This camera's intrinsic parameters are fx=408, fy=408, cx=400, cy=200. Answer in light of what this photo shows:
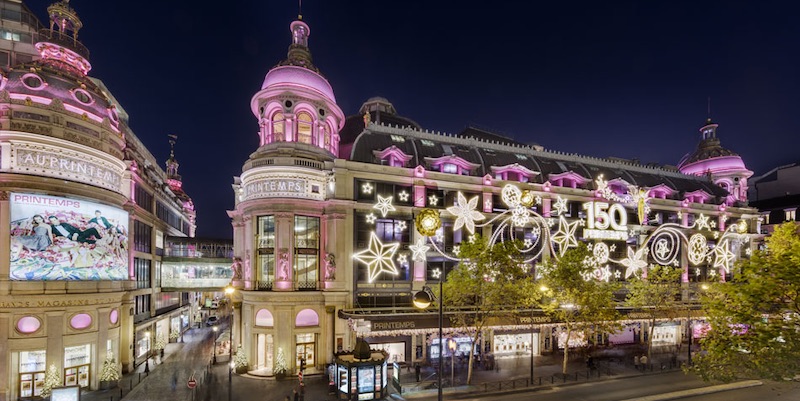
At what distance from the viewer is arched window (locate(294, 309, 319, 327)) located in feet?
120

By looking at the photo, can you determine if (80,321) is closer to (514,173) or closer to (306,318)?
(306,318)

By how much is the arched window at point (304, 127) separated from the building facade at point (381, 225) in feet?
0.55

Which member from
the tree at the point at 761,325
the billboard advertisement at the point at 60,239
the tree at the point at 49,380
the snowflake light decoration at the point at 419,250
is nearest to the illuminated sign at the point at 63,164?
the billboard advertisement at the point at 60,239

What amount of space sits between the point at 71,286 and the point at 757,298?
1642 inches

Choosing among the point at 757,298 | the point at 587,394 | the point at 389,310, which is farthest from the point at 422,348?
the point at 757,298

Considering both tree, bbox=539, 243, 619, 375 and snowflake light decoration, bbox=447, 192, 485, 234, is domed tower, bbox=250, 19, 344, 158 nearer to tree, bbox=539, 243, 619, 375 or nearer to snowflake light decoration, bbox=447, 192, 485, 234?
snowflake light decoration, bbox=447, 192, 485, 234

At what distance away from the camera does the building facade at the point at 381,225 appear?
120 feet

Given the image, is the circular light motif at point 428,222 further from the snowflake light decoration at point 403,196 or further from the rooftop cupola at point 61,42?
the rooftop cupola at point 61,42

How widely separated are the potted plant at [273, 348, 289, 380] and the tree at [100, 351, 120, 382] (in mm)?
12421

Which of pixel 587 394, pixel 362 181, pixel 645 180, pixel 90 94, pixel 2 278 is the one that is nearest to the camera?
pixel 2 278

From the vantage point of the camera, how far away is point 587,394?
29.9 m

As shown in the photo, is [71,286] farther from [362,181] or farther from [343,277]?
[362,181]

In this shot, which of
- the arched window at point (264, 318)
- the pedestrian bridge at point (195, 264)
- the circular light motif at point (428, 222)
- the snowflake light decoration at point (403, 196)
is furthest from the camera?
the pedestrian bridge at point (195, 264)

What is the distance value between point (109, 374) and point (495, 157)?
42.2 metres
